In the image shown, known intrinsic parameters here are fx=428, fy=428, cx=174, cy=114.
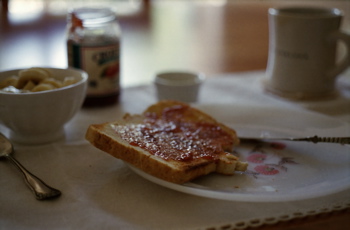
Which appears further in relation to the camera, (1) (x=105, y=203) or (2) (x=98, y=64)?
(2) (x=98, y=64)

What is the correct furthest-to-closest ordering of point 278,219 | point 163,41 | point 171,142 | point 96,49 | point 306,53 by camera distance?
point 163,41, point 306,53, point 96,49, point 171,142, point 278,219

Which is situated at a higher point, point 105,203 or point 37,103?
point 37,103

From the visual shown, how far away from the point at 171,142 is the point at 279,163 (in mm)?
231

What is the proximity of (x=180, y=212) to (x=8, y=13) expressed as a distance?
2874 millimetres

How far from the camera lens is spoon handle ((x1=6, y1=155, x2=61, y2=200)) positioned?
76cm

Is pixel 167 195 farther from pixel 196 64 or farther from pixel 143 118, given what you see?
pixel 196 64

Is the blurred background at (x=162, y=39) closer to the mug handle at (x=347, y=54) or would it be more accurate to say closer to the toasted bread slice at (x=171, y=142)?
the mug handle at (x=347, y=54)

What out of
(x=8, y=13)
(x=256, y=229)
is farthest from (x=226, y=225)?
(x=8, y=13)

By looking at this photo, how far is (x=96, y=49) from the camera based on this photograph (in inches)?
47.0

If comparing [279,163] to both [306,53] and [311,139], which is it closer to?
[311,139]

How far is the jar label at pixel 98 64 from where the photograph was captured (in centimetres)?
119

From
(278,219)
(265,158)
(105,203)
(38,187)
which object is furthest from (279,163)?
(38,187)

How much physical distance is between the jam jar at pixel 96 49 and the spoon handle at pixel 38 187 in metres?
0.44

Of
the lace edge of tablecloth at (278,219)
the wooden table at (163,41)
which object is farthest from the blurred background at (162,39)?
the lace edge of tablecloth at (278,219)
